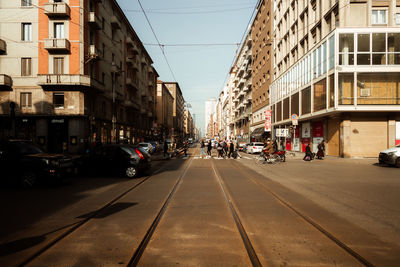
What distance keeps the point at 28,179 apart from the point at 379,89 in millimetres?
25680

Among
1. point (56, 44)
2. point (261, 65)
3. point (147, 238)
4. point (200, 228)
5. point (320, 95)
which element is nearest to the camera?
point (147, 238)

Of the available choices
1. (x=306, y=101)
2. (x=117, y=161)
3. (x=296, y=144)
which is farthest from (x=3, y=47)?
(x=296, y=144)

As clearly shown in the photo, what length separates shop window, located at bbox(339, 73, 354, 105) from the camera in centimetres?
A: 2255

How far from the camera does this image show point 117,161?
11.5m

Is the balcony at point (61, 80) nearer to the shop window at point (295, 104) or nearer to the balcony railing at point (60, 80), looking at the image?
the balcony railing at point (60, 80)

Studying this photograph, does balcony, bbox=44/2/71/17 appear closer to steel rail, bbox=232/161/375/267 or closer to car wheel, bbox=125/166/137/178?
car wheel, bbox=125/166/137/178

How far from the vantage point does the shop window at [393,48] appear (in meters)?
22.2

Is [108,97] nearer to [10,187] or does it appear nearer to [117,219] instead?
[10,187]

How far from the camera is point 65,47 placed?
84.4ft

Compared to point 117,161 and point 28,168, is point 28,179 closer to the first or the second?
point 28,168

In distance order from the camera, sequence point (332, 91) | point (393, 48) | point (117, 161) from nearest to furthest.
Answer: point (117, 161) < point (393, 48) < point (332, 91)

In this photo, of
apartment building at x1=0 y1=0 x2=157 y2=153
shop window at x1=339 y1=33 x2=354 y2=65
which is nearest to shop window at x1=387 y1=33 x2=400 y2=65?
shop window at x1=339 y1=33 x2=354 y2=65

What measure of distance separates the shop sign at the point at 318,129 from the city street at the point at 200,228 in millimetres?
20162

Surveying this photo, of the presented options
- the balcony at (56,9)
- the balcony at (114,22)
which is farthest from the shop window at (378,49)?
the balcony at (114,22)
